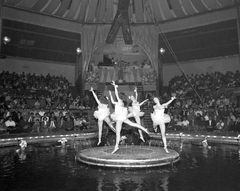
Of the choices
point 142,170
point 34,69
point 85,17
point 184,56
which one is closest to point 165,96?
point 184,56

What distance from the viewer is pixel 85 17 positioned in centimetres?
2244

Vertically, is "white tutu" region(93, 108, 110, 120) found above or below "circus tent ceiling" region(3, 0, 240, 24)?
below

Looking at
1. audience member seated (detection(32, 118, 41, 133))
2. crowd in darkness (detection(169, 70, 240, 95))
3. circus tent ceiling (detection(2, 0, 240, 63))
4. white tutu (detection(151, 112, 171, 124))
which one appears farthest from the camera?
circus tent ceiling (detection(2, 0, 240, 63))

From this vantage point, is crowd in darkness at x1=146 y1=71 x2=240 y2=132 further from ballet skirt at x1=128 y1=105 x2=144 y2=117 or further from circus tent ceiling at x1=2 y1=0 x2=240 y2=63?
ballet skirt at x1=128 y1=105 x2=144 y2=117

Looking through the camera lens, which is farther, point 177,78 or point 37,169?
point 177,78

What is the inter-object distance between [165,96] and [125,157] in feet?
48.4

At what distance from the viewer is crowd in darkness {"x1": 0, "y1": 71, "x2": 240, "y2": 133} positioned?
1427 centimetres

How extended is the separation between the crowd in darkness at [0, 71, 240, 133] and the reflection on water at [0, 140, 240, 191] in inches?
241

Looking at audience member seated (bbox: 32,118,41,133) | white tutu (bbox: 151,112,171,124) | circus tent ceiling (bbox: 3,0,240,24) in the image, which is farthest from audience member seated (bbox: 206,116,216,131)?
audience member seated (bbox: 32,118,41,133)

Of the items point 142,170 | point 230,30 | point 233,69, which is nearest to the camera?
point 142,170

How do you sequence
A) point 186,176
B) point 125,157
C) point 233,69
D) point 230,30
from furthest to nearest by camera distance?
point 233,69 < point 230,30 < point 125,157 < point 186,176

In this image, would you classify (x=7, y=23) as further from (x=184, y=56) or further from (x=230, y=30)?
(x=230, y=30)

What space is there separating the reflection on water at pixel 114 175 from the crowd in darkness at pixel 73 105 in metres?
6.11

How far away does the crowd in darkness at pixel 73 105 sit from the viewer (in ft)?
46.8
